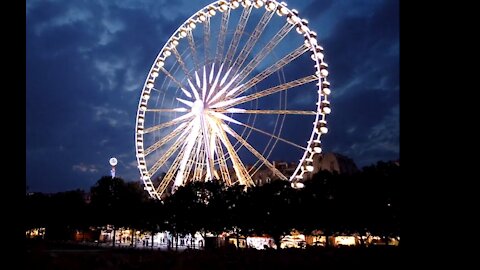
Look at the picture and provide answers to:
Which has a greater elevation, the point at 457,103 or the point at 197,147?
the point at 197,147

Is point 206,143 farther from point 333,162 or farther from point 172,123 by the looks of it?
point 333,162

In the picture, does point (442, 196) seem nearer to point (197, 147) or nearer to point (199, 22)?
point (197, 147)

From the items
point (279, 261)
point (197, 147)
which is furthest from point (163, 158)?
point (279, 261)

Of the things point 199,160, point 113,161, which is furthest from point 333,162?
point 113,161

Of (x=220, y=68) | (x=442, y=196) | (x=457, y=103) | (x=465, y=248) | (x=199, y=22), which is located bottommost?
(x=465, y=248)

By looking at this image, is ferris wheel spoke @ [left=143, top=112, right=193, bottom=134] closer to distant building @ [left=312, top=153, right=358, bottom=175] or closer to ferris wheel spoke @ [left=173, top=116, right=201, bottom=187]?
ferris wheel spoke @ [left=173, top=116, right=201, bottom=187]

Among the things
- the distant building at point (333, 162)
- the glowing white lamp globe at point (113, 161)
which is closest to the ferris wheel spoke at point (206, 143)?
the distant building at point (333, 162)

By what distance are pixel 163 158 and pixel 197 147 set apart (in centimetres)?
295

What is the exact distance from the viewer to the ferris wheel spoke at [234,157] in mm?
35031

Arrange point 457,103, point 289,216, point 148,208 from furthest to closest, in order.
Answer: point 148,208 < point 289,216 < point 457,103

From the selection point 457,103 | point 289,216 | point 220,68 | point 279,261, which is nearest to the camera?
point 457,103

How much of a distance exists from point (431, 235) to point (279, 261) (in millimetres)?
7611
